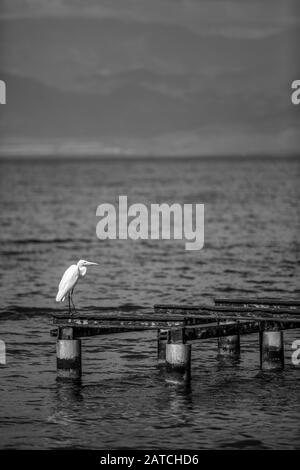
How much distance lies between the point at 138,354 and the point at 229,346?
246 cm

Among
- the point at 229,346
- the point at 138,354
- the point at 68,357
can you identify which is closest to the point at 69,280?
the point at 68,357

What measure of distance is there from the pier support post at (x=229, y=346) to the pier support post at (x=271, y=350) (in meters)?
1.66

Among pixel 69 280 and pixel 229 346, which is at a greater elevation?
pixel 69 280

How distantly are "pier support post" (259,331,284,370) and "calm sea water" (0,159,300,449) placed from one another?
38cm

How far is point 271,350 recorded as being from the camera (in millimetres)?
27391

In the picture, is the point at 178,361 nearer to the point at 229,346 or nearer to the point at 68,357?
the point at 68,357

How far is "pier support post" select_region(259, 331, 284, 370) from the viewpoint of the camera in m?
27.1

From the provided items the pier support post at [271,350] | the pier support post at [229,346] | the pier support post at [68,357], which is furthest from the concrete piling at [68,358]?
the pier support post at [229,346]

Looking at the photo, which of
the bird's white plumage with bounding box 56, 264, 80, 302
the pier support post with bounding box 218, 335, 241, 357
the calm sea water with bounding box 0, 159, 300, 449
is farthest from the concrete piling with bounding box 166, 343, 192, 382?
the pier support post with bounding box 218, 335, 241, 357

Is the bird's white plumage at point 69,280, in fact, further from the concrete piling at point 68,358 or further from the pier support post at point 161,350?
the pier support post at point 161,350

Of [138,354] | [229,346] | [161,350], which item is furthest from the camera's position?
[138,354]

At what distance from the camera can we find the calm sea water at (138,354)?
23.0 metres

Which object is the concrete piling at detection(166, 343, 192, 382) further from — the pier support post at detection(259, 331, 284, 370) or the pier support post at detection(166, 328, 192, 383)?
the pier support post at detection(259, 331, 284, 370)
